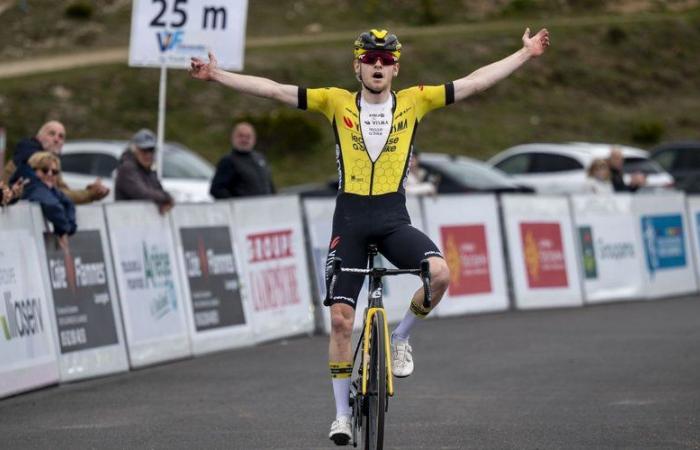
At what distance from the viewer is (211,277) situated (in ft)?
52.6

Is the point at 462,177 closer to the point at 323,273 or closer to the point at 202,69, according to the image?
the point at 323,273

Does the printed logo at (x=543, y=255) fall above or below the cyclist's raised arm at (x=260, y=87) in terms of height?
below

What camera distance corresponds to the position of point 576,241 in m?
21.8

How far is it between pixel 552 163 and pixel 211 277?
57.4ft

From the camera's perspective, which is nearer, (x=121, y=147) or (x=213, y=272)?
(x=213, y=272)

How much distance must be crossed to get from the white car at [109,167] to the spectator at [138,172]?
32.5 ft

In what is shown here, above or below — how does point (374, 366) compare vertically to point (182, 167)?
below

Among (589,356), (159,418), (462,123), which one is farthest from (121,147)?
(462,123)

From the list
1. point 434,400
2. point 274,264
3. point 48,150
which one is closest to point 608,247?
point 274,264

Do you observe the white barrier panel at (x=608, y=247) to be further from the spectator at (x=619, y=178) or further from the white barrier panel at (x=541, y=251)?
the spectator at (x=619, y=178)

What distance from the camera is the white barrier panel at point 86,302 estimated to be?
44.2 feet

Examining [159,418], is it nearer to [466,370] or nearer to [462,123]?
[466,370]

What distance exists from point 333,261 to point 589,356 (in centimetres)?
664

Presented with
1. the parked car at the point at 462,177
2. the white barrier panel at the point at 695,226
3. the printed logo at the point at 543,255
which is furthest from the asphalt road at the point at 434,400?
the parked car at the point at 462,177
